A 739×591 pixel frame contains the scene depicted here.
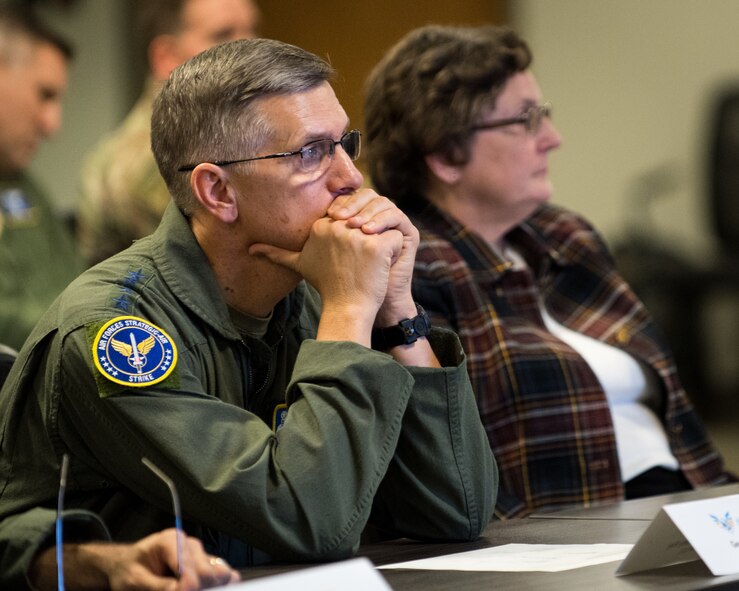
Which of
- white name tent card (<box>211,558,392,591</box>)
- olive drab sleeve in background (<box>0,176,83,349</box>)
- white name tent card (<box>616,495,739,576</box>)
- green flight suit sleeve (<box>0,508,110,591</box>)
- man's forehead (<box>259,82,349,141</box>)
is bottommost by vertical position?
olive drab sleeve in background (<box>0,176,83,349</box>)

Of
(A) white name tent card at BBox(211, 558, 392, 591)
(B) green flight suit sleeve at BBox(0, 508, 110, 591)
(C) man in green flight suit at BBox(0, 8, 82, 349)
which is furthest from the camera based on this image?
(C) man in green flight suit at BBox(0, 8, 82, 349)

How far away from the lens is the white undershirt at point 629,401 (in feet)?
7.64

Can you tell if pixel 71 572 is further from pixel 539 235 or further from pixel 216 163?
pixel 539 235

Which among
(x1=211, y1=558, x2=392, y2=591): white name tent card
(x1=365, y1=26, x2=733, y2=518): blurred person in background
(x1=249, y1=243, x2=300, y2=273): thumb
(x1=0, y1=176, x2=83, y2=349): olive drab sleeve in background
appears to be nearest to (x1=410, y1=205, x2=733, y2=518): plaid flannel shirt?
(x1=365, y1=26, x2=733, y2=518): blurred person in background

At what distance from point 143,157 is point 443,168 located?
1.03m

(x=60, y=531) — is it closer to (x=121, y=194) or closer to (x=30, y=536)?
(x=30, y=536)

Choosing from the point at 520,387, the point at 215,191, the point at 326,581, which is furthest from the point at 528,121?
the point at 326,581

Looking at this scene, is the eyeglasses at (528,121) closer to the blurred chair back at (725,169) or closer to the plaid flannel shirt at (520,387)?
the plaid flannel shirt at (520,387)

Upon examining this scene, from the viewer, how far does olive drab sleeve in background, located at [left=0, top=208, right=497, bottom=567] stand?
4.66 feet

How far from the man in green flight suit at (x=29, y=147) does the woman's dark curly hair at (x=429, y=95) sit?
3.71 ft

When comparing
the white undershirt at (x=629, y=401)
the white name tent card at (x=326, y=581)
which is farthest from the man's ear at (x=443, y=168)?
the white name tent card at (x=326, y=581)

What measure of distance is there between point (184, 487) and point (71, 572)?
0.16 m

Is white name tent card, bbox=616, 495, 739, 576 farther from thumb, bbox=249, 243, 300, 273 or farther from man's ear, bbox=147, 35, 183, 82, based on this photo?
man's ear, bbox=147, 35, 183, 82

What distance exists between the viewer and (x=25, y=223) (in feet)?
10.7
